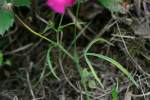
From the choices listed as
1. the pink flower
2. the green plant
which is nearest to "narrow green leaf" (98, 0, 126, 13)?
the pink flower

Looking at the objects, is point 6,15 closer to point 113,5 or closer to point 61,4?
point 61,4

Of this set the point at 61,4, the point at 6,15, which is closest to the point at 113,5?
the point at 61,4

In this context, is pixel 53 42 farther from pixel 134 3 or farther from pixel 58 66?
pixel 134 3

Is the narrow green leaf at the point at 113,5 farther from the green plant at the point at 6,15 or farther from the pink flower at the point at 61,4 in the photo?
the green plant at the point at 6,15

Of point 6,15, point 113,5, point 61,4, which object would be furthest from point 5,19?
point 113,5

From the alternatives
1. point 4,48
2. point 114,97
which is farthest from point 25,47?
point 114,97

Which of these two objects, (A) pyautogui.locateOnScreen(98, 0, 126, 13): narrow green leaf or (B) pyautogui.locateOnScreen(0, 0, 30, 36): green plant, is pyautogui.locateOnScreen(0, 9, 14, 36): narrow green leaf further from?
(A) pyautogui.locateOnScreen(98, 0, 126, 13): narrow green leaf

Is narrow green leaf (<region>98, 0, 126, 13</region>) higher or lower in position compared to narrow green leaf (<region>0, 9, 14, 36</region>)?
lower

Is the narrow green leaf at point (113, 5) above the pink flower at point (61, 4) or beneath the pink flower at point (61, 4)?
beneath

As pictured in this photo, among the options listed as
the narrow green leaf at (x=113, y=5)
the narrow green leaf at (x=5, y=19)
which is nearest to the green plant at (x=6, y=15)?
the narrow green leaf at (x=5, y=19)

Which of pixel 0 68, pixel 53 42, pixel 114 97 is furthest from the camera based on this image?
pixel 0 68

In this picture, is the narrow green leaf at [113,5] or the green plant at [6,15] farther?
the narrow green leaf at [113,5]
